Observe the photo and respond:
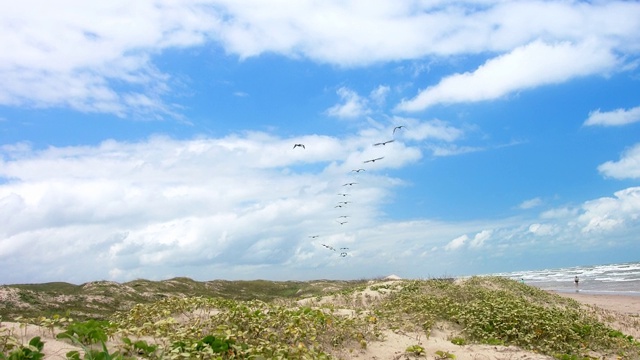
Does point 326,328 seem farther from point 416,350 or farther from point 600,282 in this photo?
point 600,282

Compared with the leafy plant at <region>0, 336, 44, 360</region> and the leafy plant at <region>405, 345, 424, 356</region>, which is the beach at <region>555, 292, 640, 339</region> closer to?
Answer: the leafy plant at <region>405, 345, 424, 356</region>

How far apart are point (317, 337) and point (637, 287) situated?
5885 cm

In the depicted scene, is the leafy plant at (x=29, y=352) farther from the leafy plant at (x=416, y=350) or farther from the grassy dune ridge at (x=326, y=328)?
the leafy plant at (x=416, y=350)

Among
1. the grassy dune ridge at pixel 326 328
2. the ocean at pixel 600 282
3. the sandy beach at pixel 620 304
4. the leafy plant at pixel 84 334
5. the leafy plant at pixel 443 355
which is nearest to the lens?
the leafy plant at pixel 84 334

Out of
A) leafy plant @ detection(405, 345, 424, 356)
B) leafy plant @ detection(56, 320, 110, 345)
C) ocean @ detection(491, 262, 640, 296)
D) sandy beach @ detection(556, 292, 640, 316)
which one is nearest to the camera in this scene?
leafy plant @ detection(56, 320, 110, 345)

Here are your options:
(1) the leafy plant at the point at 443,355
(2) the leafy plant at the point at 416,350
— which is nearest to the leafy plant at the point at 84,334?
(2) the leafy plant at the point at 416,350

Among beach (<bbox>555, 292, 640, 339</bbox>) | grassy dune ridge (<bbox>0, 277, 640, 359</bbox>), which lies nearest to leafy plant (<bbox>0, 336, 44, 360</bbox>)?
grassy dune ridge (<bbox>0, 277, 640, 359</bbox>)

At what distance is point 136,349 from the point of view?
9180 millimetres

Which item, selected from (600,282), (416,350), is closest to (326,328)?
(416,350)

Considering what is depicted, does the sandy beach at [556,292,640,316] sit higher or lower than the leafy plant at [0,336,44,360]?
lower

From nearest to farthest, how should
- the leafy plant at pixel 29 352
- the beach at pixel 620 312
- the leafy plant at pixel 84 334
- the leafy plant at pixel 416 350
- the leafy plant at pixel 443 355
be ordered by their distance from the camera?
the leafy plant at pixel 29 352 < the leafy plant at pixel 84 334 < the leafy plant at pixel 443 355 < the leafy plant at pixel 416 350 < the beach at pixel 620 312

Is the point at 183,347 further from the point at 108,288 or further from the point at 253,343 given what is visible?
the point at 108,288

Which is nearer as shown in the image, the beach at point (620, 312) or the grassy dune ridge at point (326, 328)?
the grassy dune ridge at point (326, 328)

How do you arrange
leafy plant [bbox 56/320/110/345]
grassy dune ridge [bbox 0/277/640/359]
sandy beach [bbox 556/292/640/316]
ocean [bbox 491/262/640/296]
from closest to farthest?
leafy plant [bbox 56/320/110/345] < grassy dune ridge [bbox 0/277/640/359] < sandy beach [bbox 556/292/640/316] < ocean [bbox 491/262/640/296]
